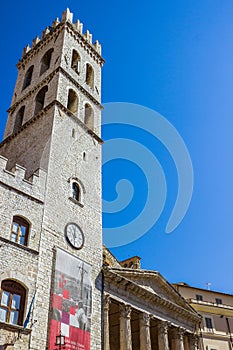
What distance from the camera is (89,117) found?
28.9 m

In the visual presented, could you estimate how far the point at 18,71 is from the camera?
3334cm

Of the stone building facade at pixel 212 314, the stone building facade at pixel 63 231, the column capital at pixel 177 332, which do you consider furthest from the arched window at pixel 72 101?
the stone building facade at pixel 212 314

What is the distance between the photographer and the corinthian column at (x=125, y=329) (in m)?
21.6

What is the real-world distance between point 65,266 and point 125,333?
19.8 feet

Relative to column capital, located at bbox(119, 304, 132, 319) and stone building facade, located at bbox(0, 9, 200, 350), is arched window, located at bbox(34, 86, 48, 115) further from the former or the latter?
column capital, located at bbox(119, 304, 132, 319)

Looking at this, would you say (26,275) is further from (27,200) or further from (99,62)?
(99,62)

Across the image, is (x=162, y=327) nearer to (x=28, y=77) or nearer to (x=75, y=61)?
(x=75, y=61)

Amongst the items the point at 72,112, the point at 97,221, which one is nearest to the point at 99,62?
the point at 72,112

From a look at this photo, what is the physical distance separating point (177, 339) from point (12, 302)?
51.5 ft

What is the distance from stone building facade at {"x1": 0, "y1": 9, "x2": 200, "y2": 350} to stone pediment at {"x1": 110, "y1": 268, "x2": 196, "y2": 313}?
0.24 ft

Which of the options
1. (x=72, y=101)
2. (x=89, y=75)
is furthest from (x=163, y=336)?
(x=89, y=75)

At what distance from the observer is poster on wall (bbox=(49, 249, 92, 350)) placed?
17641mm

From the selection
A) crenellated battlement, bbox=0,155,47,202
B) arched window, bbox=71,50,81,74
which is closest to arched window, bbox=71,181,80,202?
crenellated battlement, bbox=0,155,47,202

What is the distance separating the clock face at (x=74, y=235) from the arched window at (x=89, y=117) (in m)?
9.46
